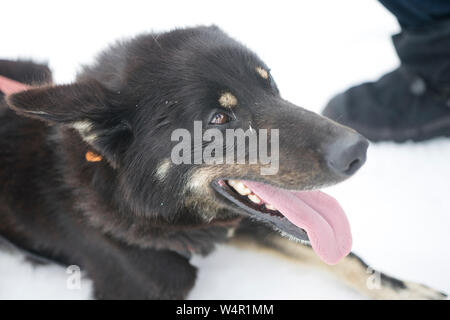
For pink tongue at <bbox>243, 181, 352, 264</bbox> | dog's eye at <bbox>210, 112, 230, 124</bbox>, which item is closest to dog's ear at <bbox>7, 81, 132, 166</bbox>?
dog's eye at <bbox>210, 112, 230, 124</bbox>

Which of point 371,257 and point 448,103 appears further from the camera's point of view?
point 448,103

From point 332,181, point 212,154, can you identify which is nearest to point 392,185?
point 332,181

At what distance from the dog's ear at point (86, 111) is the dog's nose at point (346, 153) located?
94 centimetres

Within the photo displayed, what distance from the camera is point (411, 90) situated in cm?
324

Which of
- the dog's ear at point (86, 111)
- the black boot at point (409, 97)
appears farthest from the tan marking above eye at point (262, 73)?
the black boot at point (409, 97)

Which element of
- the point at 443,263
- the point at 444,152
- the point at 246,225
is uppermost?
the point at 444,152

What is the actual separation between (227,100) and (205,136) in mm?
195

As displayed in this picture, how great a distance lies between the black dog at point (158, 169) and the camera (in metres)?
1.83

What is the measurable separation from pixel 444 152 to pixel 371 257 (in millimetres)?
1072

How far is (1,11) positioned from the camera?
4039 millimetres

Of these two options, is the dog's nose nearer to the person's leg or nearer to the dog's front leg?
the dog's front leg

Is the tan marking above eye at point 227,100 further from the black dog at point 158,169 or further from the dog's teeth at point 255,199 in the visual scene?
the dog's teeth at point 255,199

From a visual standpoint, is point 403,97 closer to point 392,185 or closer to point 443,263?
point 392,185

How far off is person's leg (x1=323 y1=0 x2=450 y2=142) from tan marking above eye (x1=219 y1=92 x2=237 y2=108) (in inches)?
54.3
